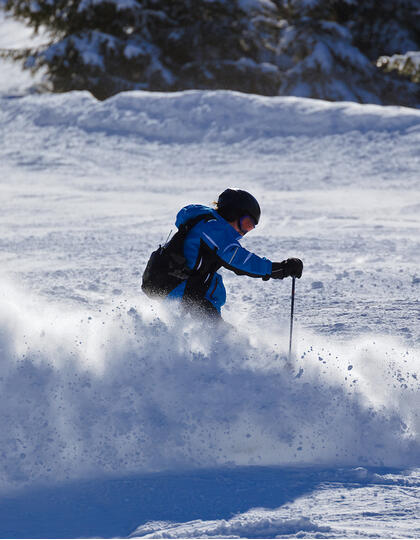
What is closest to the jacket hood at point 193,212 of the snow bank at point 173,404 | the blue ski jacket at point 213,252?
the blue ski jacket at point 213,252

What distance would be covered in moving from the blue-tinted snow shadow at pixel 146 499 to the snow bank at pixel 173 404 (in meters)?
0.10

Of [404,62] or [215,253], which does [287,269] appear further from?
[404,62]

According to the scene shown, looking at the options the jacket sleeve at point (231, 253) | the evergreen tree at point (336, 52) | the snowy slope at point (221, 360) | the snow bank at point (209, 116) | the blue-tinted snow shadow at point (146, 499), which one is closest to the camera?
the blue-tinted snow shadow at point (146, 499)

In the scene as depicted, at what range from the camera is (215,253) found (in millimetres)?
3789

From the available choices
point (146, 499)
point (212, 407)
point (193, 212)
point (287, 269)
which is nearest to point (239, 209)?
point (193, 212)

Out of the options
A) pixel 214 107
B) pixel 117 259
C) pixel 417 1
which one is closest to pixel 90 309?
pixel 117 259

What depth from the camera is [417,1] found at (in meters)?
21.2

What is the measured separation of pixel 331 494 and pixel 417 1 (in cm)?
2094

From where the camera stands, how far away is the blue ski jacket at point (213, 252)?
3.77 metres

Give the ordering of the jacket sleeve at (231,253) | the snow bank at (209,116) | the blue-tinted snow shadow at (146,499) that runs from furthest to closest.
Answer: the snow bank at (209,116) < the jacket sleeve at (231,253) < the blue-tinted snow shadow at (146,499)

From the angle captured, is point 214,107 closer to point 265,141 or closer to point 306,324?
point 265,141

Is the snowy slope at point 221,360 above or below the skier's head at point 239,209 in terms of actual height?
below

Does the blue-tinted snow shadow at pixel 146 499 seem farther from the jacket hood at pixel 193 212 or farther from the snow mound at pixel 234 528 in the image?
the jacket hood at pixel 193 212

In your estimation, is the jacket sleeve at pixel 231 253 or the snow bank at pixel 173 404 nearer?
the snow bank at pixel 173 404
